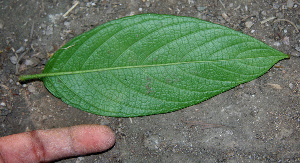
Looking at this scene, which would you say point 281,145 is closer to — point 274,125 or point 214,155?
point 274,125

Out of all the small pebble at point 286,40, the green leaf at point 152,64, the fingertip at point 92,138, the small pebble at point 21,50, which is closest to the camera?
the green leaf at point 152,64

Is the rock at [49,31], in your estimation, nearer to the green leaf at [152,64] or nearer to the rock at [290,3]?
the green leaf at [152,64]

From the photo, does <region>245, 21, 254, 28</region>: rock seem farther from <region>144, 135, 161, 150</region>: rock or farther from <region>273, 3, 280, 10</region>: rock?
<region>144, 135, 161, 150</region>: rock

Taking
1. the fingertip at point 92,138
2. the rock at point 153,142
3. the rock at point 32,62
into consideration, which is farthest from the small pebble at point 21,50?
the rock at point 153,142

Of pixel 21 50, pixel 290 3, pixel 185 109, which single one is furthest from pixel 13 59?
pixel 290 3

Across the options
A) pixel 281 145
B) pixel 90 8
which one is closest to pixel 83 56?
pixel 90 8

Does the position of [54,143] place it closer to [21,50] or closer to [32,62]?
[32,62]

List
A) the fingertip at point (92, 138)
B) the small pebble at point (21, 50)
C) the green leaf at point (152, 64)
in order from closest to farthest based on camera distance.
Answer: the green leaf at point (152, 64) → the fingertip at point (92, 138) → the small pebble at point (21, 50)
